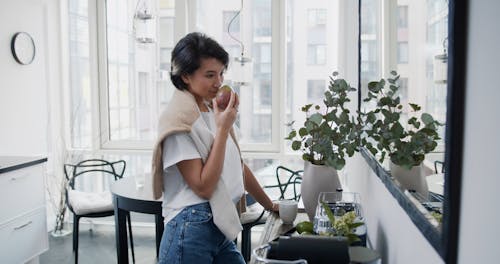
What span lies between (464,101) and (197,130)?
3.01 ft

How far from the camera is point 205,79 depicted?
148 centimetres

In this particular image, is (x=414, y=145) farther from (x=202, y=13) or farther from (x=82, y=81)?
(x=82, y=81)

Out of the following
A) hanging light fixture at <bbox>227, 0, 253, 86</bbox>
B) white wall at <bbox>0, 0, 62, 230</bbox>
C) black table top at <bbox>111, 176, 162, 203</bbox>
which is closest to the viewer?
black table top at <bbox>111, 176, 162, 203</bbox>

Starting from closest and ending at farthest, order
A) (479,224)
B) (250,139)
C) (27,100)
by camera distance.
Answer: (479,224) → (27,100) → (250,139)

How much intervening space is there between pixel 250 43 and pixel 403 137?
2993 mm

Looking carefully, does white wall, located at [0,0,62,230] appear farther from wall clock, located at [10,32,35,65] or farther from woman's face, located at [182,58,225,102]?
woman's face, located at [182,58,225,102]

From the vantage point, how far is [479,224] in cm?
60

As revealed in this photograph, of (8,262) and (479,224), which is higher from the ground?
(479,224)

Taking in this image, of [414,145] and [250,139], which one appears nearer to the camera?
[414,145]

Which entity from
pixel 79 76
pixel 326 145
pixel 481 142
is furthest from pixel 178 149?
pixel 79 76

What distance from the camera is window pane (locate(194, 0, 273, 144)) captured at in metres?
4.00

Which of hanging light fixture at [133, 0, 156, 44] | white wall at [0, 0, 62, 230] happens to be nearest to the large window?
white wall at [0, 0, 62, 230]

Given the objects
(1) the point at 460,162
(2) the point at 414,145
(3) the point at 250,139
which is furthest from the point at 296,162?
(1) the point at 460,162

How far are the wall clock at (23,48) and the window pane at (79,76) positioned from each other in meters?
0.49
